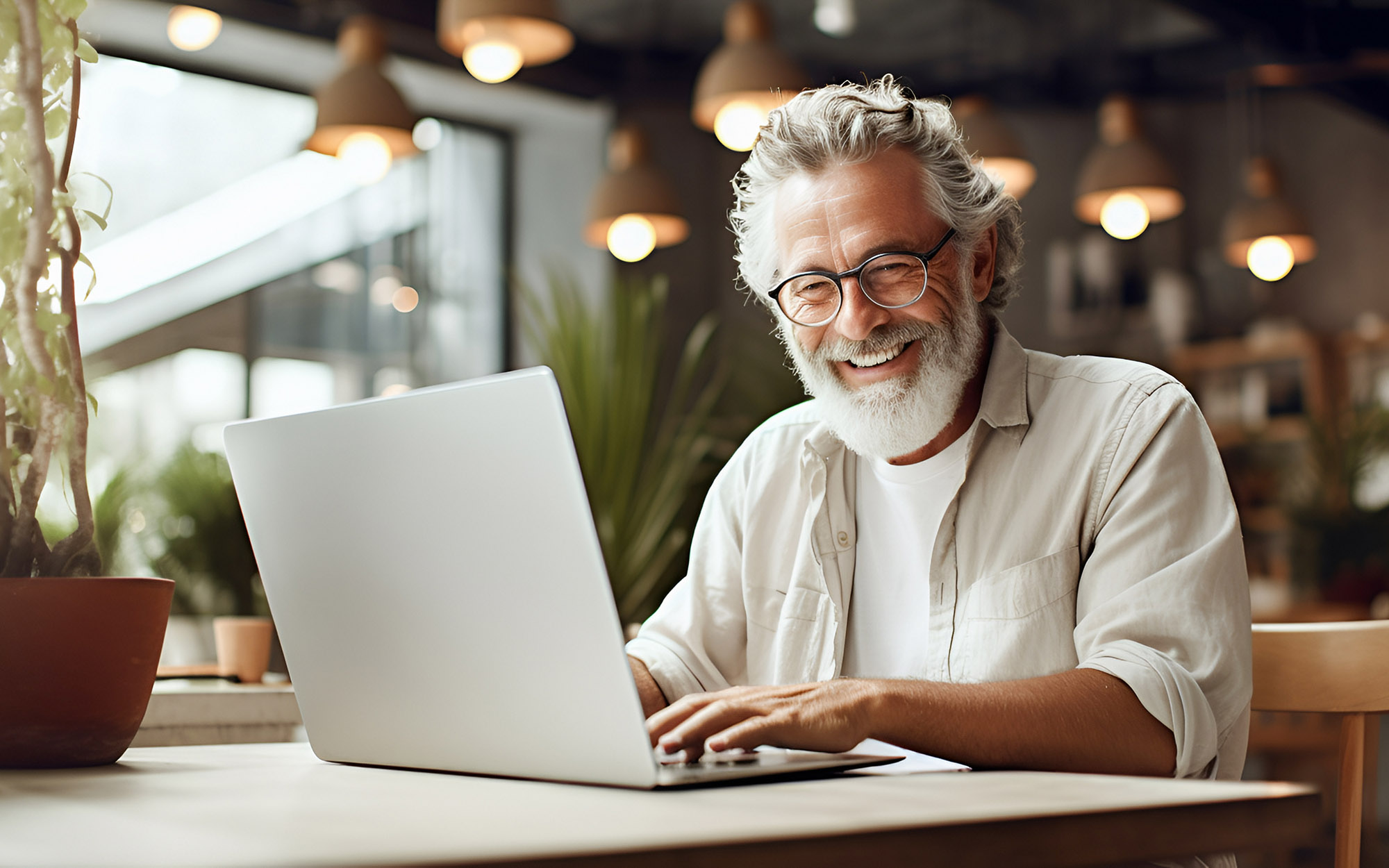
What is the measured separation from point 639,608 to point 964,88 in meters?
3.16

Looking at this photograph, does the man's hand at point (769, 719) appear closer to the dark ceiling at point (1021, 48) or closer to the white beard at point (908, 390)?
the white beard at point (908, 390)

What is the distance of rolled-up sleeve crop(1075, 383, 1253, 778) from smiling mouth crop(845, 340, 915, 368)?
312mm

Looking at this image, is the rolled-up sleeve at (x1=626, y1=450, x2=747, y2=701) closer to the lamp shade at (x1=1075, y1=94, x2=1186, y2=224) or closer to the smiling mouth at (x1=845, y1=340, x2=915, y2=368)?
the smiling mouth at (x1=845, y1=340, x2=915, y2=368)

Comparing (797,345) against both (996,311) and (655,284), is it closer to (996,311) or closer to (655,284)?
(996,311)

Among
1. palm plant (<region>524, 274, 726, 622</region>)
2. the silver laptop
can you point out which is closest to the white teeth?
the silver laptop

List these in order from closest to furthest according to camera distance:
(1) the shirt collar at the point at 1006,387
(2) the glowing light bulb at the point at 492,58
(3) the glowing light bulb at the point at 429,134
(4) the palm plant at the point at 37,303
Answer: (4) the palm plant at the point at 37,303
(1) the shirt collar at the point at 1006,387
(2) the glowing light bulb at the point at 492,58
(3) the glowing light bulb at the point at 429,134

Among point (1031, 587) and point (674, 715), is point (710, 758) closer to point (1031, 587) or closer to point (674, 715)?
point (674, 715)

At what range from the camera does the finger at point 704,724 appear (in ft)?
2.92

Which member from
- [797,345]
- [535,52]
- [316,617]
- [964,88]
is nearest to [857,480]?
→ [797,345]

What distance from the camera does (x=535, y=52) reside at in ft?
9.95

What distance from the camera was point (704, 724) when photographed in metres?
0.89

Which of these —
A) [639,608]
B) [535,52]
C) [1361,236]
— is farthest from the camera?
[1361,236]

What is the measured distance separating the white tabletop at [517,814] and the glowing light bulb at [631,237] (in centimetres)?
365

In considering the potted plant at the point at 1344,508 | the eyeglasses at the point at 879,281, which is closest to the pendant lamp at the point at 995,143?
the potted plant at the point at 1344,508
